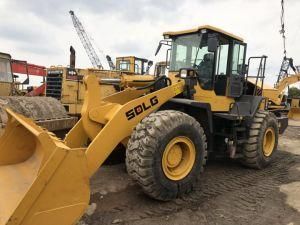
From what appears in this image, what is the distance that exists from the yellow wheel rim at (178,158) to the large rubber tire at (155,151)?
3.1 inches

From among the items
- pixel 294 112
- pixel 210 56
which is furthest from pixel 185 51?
pixel 294 112

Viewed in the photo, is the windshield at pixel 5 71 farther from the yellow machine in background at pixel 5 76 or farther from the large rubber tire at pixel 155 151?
the large rubber tire at pixel 155 151

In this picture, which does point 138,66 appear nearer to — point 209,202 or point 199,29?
point 199,29

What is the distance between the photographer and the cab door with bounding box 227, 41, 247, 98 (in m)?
7.30

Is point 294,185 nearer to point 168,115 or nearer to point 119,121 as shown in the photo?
point 168,115

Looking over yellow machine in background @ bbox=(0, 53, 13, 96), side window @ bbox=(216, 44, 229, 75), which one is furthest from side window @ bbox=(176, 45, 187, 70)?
yellow machine in background @ bbox=(0, 53, 13, 96)

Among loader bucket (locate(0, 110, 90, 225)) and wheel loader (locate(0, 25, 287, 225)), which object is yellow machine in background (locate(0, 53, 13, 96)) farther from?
loader bucket (locate(0, 110, 90, 225))

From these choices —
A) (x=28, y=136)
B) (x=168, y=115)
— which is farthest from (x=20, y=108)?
(x=168, y=115)

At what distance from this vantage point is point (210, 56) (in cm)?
680

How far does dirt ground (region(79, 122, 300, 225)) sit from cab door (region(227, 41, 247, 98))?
5.51ft

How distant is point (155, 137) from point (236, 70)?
3.26 m

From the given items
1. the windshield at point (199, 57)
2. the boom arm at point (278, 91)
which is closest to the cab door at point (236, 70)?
the windshield at point (199, 57)

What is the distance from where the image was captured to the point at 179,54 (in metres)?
7.11

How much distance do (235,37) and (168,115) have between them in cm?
288
